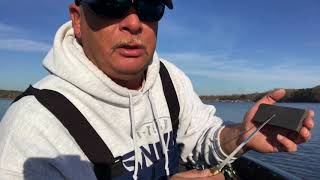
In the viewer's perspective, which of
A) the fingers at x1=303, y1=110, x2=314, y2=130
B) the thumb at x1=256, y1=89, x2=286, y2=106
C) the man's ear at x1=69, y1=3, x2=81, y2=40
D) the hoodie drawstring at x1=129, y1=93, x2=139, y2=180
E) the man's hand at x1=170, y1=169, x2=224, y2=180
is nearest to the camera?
the man's hand at x1=170, y1=169, x2=224, y2=180

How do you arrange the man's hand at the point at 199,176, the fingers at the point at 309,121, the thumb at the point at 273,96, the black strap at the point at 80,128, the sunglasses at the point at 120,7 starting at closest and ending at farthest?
the man's hand at the point at 199,176, the fingers at the point at 309,121, the black strap at the point at 80,128, the thumb at the point at 273,96, the sunglasses at the point at 120,7

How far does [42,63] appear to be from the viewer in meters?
3.47

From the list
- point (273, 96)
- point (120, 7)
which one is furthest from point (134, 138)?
point (273, 96)

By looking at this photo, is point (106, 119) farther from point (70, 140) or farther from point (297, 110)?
point (297, 110)

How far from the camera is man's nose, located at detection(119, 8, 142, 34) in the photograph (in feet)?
10.5

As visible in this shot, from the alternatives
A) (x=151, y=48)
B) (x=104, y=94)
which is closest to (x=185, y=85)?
(x=151, y=48)

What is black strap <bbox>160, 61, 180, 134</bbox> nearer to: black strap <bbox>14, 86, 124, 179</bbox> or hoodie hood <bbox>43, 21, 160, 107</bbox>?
hoodie hood <bbox>43, 21, 160, 107</bbox>

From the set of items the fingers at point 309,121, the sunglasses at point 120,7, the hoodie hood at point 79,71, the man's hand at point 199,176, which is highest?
the sunglasses at point 120,7

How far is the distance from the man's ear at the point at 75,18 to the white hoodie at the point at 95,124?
11 centimetres

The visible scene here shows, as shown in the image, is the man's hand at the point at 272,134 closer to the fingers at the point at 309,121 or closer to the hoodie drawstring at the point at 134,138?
the fingers at the point at 309,121

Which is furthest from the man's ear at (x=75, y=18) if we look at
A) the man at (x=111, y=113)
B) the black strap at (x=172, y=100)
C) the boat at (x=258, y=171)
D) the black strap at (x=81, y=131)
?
the boat at (x=258, y=171)

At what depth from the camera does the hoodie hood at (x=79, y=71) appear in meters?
3.12

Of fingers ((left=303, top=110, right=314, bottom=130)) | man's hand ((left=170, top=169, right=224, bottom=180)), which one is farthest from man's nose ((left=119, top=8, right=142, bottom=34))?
fingers ((left=303, top=110, right=314, bottom=130))

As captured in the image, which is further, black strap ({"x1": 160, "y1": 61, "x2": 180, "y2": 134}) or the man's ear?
black strap ({"x1": 160, "y1": 61, "x2": 180, "y2": 134})
